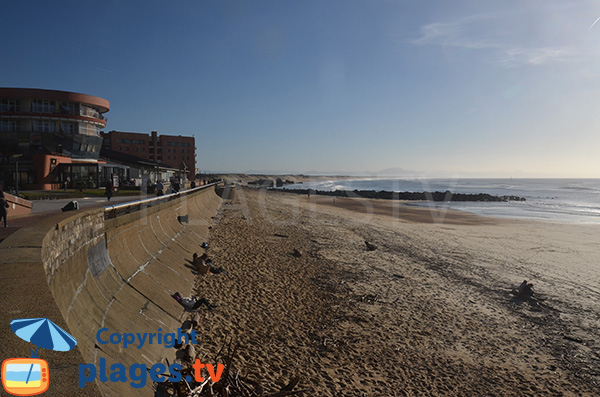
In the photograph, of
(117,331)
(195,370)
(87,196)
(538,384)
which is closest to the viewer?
(195,370)

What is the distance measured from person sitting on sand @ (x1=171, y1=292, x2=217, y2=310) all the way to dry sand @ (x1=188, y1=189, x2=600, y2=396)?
0.35 meters

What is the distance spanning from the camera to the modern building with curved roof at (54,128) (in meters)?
31.6

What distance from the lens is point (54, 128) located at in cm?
3734

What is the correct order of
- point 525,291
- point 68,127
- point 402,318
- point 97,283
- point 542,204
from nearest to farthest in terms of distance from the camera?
point 97,283, point 402,318, point 525,291, point 68,127, point 542,204

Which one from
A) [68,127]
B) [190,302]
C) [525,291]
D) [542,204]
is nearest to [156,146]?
[68,127]

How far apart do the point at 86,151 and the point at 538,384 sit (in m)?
43.8

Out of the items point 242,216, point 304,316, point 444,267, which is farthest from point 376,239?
point 304,316

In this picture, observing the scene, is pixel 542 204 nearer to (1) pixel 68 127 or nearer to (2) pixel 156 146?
(1) pixel 68 127

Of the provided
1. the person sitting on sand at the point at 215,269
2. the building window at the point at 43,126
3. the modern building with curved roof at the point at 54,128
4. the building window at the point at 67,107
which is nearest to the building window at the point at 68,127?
the modern building with curved roof at the point at 54,128

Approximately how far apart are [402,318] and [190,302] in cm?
541

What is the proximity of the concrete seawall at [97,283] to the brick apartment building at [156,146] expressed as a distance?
75.7 meters

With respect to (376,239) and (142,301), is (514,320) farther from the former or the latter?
(376,239)

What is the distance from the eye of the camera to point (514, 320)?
941 cm

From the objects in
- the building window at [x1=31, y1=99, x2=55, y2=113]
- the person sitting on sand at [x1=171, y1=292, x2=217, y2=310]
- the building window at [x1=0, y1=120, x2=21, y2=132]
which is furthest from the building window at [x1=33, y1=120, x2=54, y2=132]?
the person sitting on sand at [x1=171, y1=292, x2=217, y2=310]
